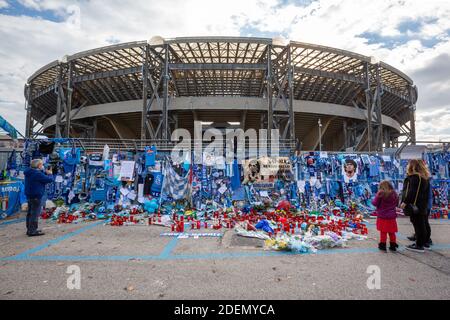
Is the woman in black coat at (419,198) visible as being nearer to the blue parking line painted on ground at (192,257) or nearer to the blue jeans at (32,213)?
the blue parking line painted on ground at (192,257)

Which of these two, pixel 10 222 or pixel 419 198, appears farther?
pixel 10 222

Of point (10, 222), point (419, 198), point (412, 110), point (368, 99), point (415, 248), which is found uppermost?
point (412, 110)

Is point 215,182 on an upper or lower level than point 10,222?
upper

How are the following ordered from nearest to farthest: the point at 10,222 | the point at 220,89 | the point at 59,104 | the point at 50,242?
the point at 50,242
the point at 10,222
the point at 59,104
the point at 220,89

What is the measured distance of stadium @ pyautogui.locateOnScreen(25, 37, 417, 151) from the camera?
18438mm

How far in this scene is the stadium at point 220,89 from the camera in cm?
1844

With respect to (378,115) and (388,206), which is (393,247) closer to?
(388,206)

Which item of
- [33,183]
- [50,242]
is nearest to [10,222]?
[33,183]

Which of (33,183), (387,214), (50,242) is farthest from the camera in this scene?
(33,183)

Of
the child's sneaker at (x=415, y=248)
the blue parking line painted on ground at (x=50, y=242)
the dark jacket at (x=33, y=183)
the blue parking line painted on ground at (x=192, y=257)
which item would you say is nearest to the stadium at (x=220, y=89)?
the child's sneaker at (x=415, y=248)

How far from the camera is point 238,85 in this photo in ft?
78.2

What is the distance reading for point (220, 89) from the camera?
24984 millimetres

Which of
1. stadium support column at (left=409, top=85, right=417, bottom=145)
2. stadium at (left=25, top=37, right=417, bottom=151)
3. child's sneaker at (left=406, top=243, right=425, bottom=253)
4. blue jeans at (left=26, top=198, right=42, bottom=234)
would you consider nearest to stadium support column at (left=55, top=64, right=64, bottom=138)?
stadium at (left=25, top=37, right=417, bottom=151)
